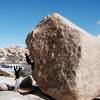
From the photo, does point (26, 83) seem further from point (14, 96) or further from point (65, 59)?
point (65, 59)

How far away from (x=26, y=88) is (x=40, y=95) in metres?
1.12

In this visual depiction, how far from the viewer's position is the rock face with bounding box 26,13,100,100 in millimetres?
14117

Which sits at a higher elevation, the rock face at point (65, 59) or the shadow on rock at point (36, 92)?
the rock face at point (65, 59)

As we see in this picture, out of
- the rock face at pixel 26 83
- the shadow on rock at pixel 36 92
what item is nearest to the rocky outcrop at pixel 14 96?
the shadow on rock at pixel 36 92

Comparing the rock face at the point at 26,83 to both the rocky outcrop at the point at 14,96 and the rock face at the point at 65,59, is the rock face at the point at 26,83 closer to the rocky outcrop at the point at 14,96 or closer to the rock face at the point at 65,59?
the rock face at the point at 65,59

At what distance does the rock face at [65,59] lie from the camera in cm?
1412

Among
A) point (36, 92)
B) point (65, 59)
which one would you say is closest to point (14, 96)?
point (36, 92)

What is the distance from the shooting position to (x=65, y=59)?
14.6 m

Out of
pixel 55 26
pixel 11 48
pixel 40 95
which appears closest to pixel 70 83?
pixel 40 95

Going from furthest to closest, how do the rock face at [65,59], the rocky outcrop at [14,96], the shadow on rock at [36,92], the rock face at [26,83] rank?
the rock face at [26,83] → the shadow on rock at [36,92] → the rock face at [65,59] → the rocky outcrop at [14,96]

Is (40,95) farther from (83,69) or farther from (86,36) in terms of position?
(86,36)

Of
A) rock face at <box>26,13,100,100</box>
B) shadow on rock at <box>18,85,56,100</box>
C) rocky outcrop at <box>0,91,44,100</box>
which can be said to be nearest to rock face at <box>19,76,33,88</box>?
shadow on rock at <box>18,85,56,100</box>

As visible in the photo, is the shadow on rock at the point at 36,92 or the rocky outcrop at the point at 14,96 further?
the shadow on rock at the point at 36,92

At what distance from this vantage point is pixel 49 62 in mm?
15094
